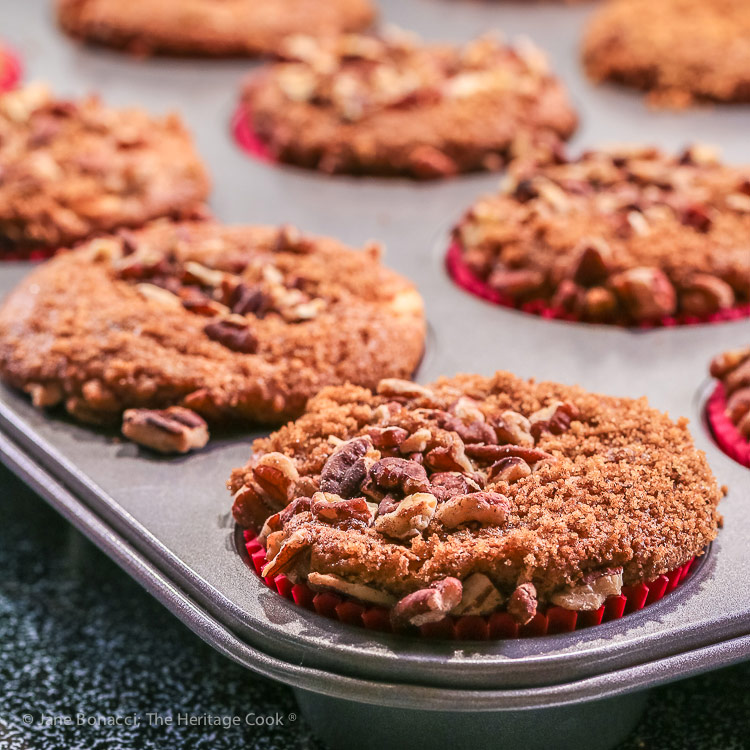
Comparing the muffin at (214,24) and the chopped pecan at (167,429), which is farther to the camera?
the muffin at (214,24)

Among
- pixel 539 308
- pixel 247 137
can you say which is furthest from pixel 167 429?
pixel 247 137

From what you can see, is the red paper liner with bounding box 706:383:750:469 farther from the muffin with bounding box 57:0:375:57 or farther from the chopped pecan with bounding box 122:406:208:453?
the muffin with bounding box 57:0:375:57

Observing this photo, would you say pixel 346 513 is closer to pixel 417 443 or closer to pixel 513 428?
pixel 417 443

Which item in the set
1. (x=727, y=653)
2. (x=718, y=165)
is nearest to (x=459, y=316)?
(x=718, y=165)

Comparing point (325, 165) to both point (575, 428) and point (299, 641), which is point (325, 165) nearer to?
point (575, 428)

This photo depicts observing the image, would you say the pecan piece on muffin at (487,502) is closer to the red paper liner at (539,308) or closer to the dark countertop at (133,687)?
the dark countertop at (133,687)

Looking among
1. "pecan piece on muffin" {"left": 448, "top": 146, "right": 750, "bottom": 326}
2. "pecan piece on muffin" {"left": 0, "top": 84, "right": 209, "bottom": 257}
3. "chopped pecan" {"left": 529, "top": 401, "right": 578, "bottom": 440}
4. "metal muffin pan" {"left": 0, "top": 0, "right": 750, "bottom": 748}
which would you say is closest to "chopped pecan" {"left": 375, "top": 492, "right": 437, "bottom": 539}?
"metal muffin pan" {"left": 0, "top": 0, "right": 750, "bottom": 748}

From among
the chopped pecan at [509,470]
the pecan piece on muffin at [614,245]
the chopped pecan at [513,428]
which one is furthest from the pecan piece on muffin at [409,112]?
the chopped pecan at [509,470]
